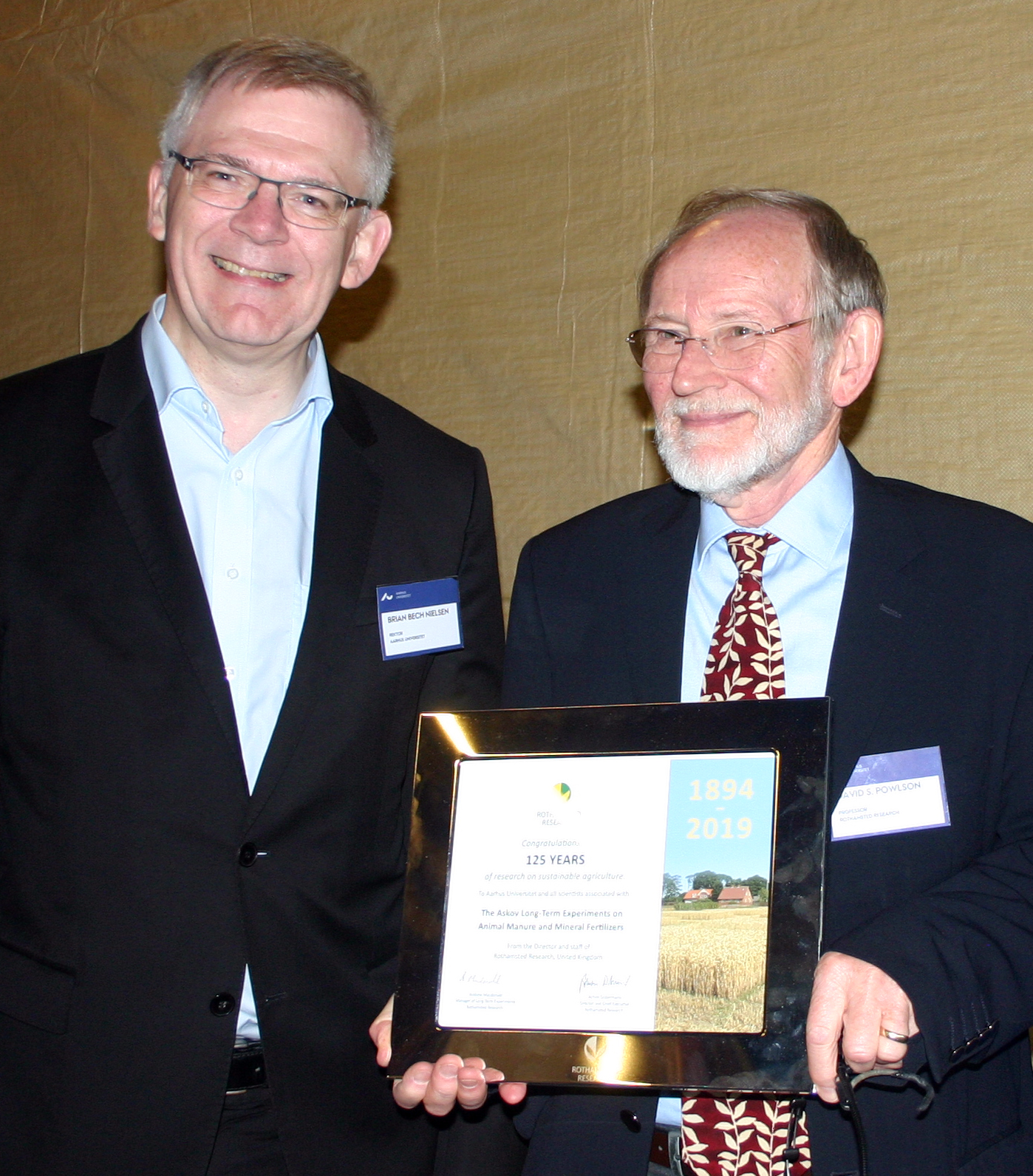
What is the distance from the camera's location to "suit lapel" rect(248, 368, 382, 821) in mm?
1984

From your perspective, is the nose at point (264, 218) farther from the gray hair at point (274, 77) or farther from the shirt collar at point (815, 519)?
the shirt collar at point (815, 519)

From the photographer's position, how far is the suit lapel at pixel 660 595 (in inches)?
78.2

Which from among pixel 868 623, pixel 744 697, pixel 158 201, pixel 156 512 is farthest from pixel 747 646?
pixel 158 201

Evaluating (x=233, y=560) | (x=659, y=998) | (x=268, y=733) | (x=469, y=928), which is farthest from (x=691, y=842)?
(x=233, y=560)

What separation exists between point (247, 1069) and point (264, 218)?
1420mm

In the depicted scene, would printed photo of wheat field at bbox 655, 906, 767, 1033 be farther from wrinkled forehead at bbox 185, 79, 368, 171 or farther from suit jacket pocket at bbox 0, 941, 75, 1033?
wrinkled forehead at bbox 185, 79, 368, 171

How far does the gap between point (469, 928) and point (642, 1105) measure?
0.37 metres

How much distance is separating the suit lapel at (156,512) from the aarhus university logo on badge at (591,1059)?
2.30ft

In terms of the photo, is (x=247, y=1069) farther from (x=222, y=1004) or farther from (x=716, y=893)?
(x=716, y=893)

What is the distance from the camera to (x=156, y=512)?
1.99 metres

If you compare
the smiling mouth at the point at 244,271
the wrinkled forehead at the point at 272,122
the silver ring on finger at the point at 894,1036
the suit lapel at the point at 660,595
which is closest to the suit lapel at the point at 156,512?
the smiling mouth at the point at 244,271

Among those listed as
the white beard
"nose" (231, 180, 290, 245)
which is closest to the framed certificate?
the white beard

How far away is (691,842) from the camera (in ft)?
5.40

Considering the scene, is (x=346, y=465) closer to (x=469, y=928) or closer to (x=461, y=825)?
(x=461, y=825)
